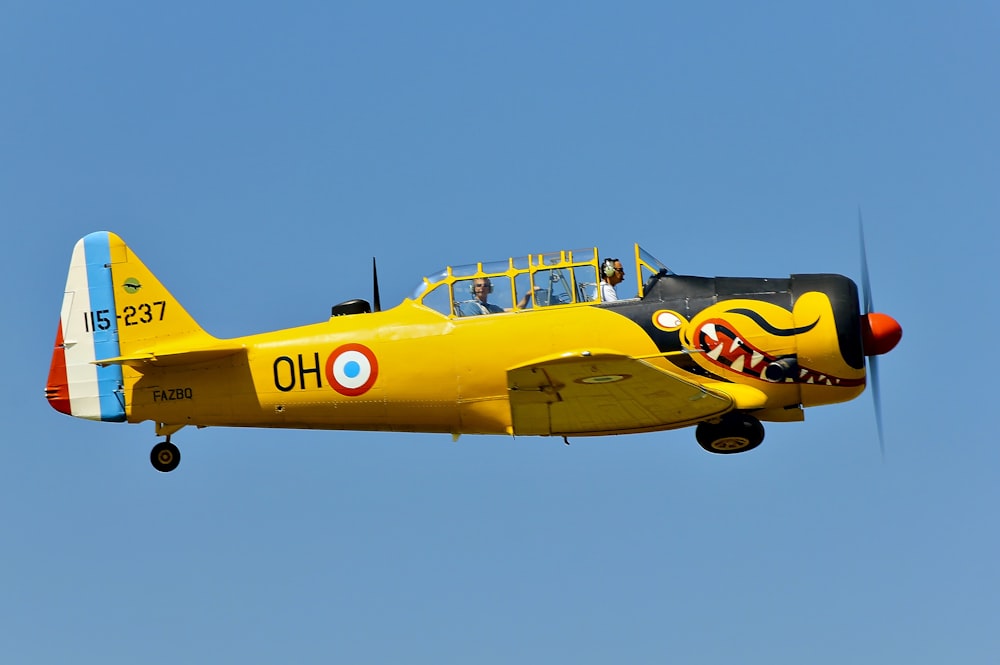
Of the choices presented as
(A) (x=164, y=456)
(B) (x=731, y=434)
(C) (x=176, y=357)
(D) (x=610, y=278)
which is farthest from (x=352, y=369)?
(B) (x=731, y=434)

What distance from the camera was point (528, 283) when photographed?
1661 cm

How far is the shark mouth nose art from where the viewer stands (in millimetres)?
16266

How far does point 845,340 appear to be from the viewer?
16156 millimetres

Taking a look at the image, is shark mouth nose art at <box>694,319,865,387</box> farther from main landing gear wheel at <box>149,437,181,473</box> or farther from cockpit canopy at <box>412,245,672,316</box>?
main landing gear wheel at <box>149,437,181,473</box>

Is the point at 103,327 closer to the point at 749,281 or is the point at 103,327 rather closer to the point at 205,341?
the point at 205,341

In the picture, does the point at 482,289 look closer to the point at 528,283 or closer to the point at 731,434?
the point at 528,283

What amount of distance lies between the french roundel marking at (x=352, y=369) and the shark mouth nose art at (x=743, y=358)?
12.5ft

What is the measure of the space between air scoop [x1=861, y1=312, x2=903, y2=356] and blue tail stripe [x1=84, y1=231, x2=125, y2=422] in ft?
29.2

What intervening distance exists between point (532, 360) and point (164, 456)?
5.04 m

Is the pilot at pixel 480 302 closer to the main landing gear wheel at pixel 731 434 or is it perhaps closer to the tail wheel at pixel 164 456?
the main landing gear wheel at pixel 731 434

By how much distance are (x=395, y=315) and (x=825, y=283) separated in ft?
16.3

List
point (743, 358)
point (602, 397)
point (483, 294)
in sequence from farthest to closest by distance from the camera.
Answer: point (483, 294) → point (743, 358) → point (602, 397)

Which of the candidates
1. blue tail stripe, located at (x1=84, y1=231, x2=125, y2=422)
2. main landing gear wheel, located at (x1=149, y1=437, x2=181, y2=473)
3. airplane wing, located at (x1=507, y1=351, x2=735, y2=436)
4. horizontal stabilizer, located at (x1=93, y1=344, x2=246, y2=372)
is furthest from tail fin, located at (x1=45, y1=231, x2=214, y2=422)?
airplane wing, located at (x1=507, y1=351, x2=735, y2=436)

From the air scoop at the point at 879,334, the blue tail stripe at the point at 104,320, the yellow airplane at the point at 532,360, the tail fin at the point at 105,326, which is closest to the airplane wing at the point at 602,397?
the yellow airplane at the point at 532,360
